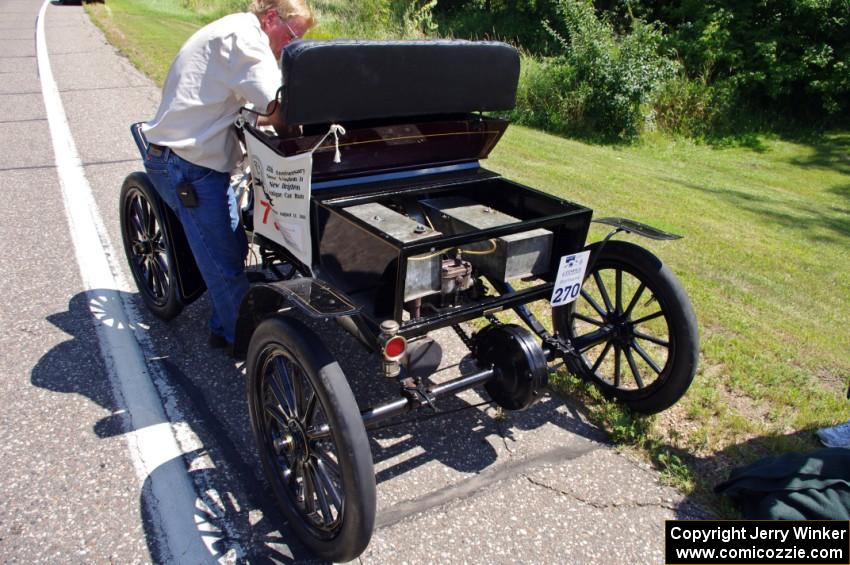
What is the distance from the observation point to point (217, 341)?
13.1 feet

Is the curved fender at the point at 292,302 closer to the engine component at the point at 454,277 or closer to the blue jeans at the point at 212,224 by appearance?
the blue jeans at the point at 212,224

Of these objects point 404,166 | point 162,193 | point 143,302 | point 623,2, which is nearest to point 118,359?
point 143,302

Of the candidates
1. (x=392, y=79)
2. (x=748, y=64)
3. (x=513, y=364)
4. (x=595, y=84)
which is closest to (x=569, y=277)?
(x=513, y=364)

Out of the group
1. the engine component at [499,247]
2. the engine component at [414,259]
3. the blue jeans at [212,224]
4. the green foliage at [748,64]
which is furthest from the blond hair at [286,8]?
the green foliage at [748,64]

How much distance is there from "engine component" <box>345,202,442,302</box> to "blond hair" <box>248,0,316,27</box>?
3.40 feet

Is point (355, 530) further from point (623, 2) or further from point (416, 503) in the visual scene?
point (623, 2)

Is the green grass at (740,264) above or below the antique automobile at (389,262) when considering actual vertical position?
below

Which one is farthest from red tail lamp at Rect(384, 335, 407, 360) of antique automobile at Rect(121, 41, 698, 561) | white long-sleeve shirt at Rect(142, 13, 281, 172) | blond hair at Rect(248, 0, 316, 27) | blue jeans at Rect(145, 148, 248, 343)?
blond hair at Rect(248, 0, 316, 27)

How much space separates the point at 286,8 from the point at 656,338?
2.52 metres

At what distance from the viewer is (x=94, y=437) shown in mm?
3229

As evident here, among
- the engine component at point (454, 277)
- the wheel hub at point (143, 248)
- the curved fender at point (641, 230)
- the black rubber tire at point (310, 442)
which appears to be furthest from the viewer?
the wheel hub at point (143, 248)

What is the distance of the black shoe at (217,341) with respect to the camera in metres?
3.97

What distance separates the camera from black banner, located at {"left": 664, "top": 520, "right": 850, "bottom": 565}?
2.66 metres

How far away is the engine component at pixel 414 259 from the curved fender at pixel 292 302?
311 mm
